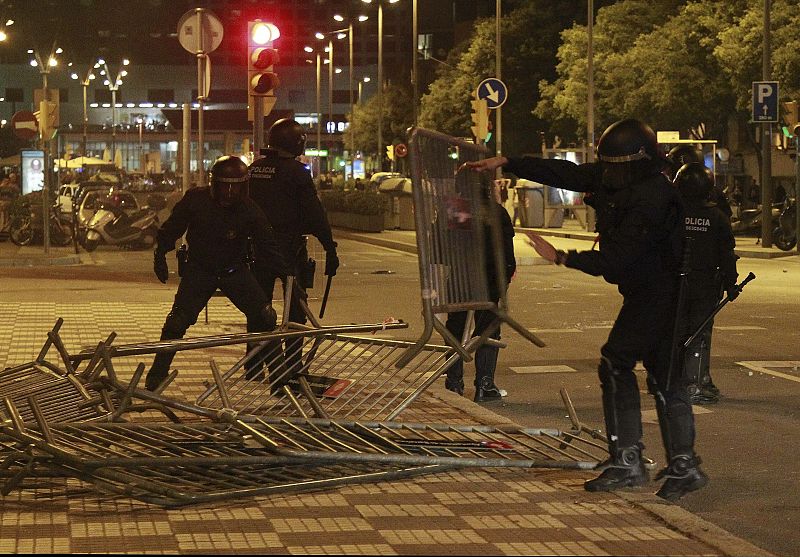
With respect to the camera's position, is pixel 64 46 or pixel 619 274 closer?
pixel 619 274

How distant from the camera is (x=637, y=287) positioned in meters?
7.55

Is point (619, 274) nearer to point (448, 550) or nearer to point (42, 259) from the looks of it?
point (448, 550)

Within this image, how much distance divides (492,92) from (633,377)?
31.1 m

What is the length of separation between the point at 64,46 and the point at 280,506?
428 ft

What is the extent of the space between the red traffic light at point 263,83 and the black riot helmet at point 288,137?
391 cm

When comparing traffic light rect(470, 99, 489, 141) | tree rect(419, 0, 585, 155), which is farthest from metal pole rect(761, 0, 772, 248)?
tree rect(419, 0, 585, 155)

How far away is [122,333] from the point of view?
15.5 metres

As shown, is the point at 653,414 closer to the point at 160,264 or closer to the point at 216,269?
the point at 216,269

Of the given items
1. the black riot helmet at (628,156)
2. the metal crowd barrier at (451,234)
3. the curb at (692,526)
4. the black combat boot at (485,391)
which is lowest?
the black combat boot at (485,391)

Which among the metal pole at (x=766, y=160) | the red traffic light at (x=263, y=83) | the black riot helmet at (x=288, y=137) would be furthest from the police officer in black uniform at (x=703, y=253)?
the metal pole at (x=766, y=160)

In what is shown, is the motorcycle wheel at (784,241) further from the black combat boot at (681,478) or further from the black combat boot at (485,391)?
the black combat boot at (681,478)

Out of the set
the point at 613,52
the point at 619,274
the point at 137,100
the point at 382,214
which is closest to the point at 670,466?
the point at 619,274

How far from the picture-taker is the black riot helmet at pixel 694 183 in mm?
11055

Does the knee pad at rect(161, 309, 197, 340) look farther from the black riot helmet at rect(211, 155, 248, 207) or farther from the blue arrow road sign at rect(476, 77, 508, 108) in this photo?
the blue arrow road sign at rect(476, 77, 508, 108)
